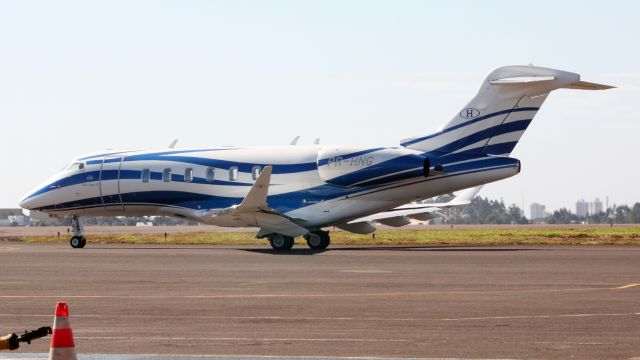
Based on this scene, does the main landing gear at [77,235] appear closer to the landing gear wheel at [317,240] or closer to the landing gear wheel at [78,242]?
the landing gear wheel at [78,242]

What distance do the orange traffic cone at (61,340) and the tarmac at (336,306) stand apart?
2.39 m

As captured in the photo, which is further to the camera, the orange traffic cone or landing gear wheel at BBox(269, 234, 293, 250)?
landing gear wheel at BBox(269, 234, 293, 250)

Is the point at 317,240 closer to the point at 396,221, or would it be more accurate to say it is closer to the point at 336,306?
the point at 396,221

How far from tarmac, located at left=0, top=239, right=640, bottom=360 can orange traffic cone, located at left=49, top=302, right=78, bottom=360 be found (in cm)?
239

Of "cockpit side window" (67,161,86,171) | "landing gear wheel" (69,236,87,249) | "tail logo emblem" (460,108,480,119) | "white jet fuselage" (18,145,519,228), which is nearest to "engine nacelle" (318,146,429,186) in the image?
"white jet fuselage" (18,145,519,228)

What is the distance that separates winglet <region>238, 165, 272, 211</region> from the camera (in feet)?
133

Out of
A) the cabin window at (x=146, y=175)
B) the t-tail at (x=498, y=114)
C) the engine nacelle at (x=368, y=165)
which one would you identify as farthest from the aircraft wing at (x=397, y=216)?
the cabin window at (x=146, y=175)

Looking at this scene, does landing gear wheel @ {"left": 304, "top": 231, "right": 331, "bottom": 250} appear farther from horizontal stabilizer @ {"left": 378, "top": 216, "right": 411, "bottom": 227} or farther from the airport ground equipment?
the airport ground equipment

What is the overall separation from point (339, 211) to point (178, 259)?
9.61 metres

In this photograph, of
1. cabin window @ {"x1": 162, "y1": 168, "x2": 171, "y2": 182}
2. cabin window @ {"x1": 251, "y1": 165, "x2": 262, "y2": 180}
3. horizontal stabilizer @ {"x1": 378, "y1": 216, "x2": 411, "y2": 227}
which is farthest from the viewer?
horizontal stabilizer @ {"x1": 378, "y1": 216, "x2": 411, "y2": 227}

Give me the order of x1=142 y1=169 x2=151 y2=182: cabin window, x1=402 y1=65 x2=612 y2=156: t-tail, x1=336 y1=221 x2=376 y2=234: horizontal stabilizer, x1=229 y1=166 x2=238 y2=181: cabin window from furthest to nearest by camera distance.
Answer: x1=142 y1=169 x2=151 y2=182: cabin window → x1=336 y1=221 x2=376 y2=234: horizontal stabilizer → x1=229 y1=166 x2=238 y2=181: cabin window → x1=402 y1=65 x2=612 y2=156: t-tail

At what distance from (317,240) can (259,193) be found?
5.05 metres

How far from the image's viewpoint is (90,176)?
4769 centimetres

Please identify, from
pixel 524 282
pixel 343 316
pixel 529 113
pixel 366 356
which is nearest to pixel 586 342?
pixel 366 356
